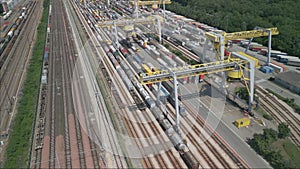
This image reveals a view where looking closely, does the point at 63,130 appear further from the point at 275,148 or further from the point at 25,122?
the point at 275,148

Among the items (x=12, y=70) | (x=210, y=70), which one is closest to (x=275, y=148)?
(x=210, y=70)

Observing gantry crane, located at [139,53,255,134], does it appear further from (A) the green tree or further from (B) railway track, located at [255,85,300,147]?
(A) the green tree

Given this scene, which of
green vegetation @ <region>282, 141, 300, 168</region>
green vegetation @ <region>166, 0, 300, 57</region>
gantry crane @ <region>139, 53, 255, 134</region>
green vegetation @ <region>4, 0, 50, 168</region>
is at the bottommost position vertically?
green vegetation @ <region>282, 141, 300, 168</region>

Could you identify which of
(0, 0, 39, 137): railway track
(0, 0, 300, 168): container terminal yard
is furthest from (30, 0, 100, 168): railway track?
(0, 0, 39, 137): railway track

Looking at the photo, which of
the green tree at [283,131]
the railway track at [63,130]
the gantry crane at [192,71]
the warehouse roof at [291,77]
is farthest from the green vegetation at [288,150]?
the railway track at [63,130]

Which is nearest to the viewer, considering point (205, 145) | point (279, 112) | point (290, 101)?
point (205, 145)

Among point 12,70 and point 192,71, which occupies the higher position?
point 192,71
